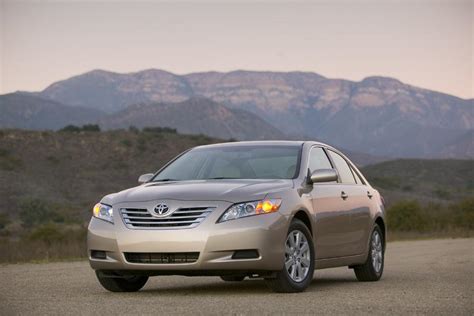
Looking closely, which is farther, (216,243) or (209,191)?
(209,191)

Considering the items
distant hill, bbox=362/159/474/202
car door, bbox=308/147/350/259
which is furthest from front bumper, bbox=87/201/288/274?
distant hill, bbox=362/159/474/202

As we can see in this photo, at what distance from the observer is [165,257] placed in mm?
10555

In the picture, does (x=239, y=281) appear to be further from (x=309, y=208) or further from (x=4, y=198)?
(x=4, y=198)

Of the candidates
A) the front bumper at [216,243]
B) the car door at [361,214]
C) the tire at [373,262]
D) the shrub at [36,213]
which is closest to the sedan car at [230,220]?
the front bumper at [216,243]

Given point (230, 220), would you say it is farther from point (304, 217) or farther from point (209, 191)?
point (304, 217)

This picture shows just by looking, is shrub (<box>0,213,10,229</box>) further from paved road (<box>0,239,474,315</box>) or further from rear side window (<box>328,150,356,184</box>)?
rear side window (<box>328,150,356,184</box>)

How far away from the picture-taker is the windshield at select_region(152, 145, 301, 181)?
11.8 meters

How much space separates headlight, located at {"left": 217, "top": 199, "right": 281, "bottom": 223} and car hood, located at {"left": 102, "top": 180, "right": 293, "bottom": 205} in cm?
6

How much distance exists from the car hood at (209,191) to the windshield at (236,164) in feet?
1.36

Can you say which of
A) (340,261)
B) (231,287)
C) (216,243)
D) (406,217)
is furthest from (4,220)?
(216,243)

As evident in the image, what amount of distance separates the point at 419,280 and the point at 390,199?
2498 inches

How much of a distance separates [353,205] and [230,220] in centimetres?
272

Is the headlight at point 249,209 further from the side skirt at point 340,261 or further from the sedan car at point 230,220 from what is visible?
the side skirt at point 340,261

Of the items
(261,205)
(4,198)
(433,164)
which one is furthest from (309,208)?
(433,164)
